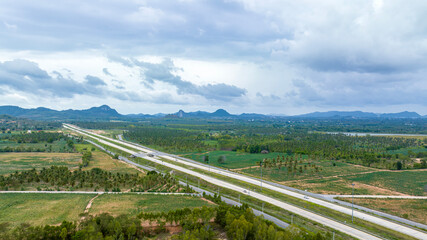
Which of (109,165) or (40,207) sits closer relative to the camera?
(40,207)

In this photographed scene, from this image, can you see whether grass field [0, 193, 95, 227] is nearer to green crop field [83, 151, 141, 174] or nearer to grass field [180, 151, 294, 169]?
green crop field [83, 151, 141, 174]

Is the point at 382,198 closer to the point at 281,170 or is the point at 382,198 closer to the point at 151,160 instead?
the point at 281,170

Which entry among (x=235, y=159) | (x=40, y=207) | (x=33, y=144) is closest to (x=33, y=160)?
(x=33, y=144)

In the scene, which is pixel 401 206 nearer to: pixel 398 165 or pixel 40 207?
pixel 398 165

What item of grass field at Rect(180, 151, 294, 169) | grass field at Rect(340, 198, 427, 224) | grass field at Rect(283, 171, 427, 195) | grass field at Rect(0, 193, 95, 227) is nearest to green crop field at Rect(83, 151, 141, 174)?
grass field at Rect(0, 193, 95, 227)

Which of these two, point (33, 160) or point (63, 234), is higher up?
point (63, 234)
